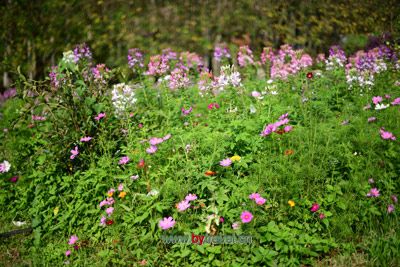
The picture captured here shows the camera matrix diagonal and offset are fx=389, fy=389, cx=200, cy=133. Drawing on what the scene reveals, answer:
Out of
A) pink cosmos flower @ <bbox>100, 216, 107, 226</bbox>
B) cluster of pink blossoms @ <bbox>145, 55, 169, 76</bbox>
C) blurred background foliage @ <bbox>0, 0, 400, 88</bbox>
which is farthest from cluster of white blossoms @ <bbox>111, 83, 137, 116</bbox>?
blurred background foliage @ <bbox>0, 0, 400, 88</bbox>

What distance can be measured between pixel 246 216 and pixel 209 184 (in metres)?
0.37

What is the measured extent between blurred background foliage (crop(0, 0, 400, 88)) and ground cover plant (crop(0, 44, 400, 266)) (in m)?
3.80

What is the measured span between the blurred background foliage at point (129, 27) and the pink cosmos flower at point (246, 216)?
17.6 feet

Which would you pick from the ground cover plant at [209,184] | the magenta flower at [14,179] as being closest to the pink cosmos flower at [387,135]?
the ground cover plant at [209,184]

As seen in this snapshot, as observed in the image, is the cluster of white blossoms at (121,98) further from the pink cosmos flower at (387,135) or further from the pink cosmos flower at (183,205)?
the pink cosmos flower at (387,135)

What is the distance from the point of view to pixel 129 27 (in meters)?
7.61

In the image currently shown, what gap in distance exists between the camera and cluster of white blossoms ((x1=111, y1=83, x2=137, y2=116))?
3.69 m

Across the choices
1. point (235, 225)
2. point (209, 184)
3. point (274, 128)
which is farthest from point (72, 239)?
point (274, 128)

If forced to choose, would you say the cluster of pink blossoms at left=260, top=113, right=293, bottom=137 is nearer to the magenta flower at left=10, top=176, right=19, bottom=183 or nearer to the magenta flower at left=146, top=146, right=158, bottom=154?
the magenta flower at left=146, top=146, right=158, bottom=154

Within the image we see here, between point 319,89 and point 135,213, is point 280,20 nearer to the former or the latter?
point 319,89

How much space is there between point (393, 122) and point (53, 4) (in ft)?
22.2

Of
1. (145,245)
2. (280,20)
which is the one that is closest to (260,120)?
(145,245)

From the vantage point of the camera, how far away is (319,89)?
4129mm

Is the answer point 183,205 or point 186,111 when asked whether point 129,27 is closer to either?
point 186,111
